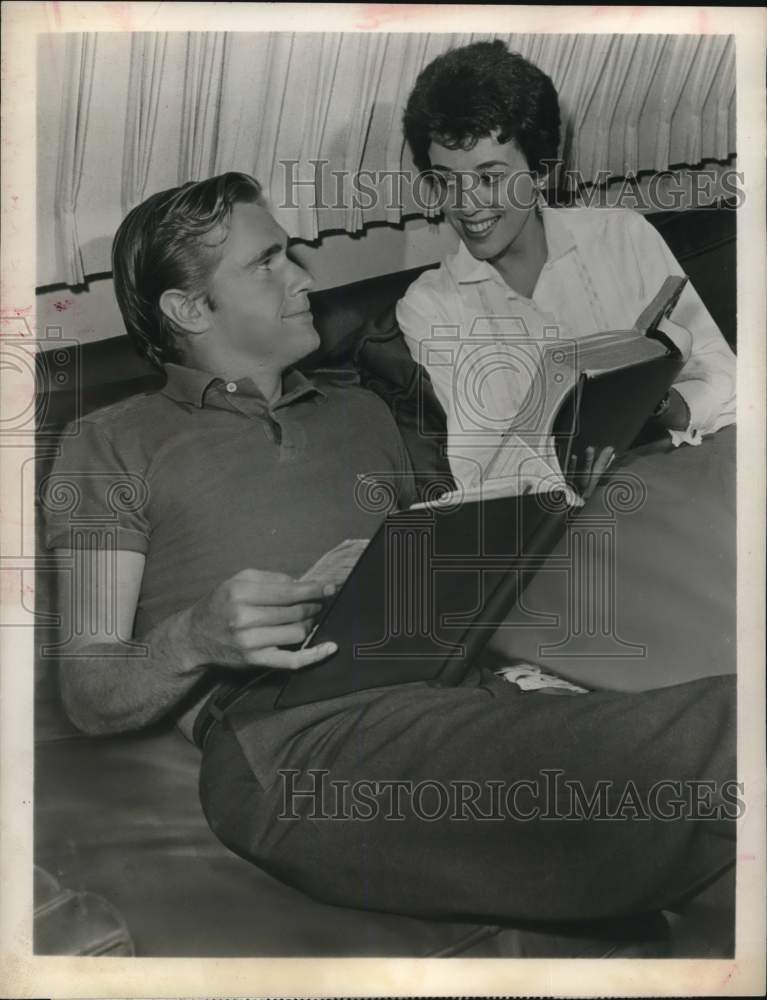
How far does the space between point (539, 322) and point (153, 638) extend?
1333 mm

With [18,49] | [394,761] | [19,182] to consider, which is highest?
[18,49]

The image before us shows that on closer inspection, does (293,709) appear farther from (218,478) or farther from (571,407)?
(571,407)

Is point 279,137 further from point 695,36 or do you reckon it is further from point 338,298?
point 695,36

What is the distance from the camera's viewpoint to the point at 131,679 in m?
2.69

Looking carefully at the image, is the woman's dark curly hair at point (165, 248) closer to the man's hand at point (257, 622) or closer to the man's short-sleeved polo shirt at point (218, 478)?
the man's short-sleeved polo shirt at point (218, 478)

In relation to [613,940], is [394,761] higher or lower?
higher

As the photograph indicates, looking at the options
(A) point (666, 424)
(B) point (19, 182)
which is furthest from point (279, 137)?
(A) point (666, 424)

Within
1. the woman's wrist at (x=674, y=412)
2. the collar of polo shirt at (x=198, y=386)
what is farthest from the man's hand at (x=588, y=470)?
the collar of polo shirt at (x=198, y=386)

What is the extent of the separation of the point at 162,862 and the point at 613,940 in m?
1.20

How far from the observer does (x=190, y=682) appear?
268 cm

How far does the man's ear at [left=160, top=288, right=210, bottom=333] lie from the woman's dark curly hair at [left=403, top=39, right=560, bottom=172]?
27.9 inches

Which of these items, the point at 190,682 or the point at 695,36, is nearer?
the point at 190,682

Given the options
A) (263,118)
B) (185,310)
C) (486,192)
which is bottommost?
(185,310)

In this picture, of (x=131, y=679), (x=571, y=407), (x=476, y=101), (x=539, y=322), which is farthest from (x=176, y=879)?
(x=476, y=101)
